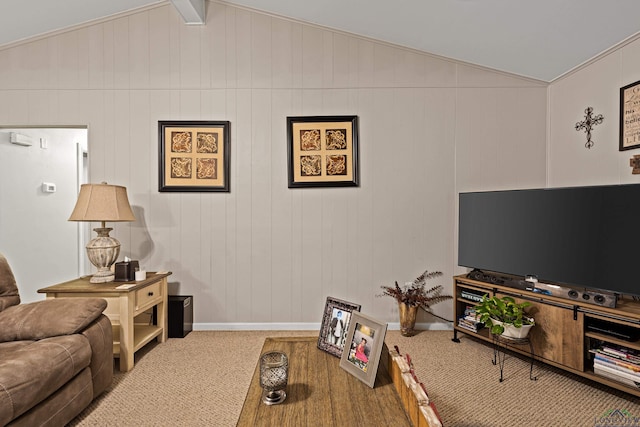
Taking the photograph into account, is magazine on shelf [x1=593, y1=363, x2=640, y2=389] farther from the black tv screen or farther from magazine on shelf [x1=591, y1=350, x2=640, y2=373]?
the black tv screen

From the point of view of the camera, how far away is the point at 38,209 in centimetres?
396

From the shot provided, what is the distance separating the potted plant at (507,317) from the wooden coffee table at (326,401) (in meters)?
1.20

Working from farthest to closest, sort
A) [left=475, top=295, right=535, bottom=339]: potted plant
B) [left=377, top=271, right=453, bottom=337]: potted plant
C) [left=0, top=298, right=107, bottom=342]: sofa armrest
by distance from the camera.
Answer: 1. [left=377, top=271, right=453, bottom=337]: potted plant
2. [left=475, top=295, right=535, bottom=339]: potted plant
3. [left=0, top=298, right=107, bottom=342]: sofa armrest

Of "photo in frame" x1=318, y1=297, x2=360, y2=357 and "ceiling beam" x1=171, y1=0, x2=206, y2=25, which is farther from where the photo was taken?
"ceiling beam" x1=171, y1=0, x2=206, y2=25

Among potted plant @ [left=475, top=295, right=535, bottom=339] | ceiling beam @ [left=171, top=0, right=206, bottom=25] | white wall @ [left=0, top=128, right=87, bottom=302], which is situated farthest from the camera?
white wall @ [left=0, top=128, right=87, bottom=302]

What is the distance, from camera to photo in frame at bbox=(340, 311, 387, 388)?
140 centimetres

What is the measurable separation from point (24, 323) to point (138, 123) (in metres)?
2.04

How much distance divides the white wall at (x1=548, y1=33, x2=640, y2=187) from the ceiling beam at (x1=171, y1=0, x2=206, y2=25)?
3.41m

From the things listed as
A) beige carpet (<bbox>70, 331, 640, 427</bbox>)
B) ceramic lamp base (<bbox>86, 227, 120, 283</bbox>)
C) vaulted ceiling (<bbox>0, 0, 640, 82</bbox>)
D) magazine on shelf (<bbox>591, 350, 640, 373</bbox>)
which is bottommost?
beige carpet (<bbox>70, 331, 640, 427</bbox>)

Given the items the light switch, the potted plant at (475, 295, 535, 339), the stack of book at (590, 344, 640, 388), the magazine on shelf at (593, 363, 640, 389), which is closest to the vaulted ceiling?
the light switch

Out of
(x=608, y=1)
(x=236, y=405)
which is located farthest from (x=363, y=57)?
(x=236, y=405)

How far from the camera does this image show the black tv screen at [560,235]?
2.09 meters

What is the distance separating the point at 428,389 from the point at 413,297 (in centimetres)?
96

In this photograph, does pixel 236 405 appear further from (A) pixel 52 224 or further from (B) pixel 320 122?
(A) pixel 52 224
